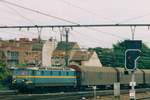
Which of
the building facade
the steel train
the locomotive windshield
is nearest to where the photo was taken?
the steel train

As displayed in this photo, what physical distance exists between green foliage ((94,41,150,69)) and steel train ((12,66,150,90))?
Result: 1763 inches

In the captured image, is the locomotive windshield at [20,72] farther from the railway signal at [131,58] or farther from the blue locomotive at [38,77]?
the railway signal at [131,58]

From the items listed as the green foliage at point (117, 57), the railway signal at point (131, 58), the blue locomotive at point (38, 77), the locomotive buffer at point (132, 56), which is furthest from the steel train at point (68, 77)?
the green foliage at point (117, 57)

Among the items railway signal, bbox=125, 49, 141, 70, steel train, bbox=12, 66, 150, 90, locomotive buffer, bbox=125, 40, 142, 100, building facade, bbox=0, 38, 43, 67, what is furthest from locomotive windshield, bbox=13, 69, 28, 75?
building facade, bbox=0, 38, 43, 67

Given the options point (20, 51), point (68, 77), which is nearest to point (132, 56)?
point (68, 77)

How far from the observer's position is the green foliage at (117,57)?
124 m

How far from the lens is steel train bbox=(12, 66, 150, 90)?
5556 cm

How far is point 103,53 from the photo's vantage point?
5615 inches

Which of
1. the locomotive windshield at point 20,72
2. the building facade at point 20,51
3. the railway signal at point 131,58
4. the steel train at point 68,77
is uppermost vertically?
the building facade at point 20,51

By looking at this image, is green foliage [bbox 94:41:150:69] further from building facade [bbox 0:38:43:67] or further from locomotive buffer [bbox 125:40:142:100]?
locomotive buffer [bbox 125:40:142:100]

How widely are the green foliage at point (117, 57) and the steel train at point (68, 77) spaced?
147ft

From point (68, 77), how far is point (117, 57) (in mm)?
67567

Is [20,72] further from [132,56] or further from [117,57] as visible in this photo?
[117,57]

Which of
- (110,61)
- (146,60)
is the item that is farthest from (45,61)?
(146,60)
